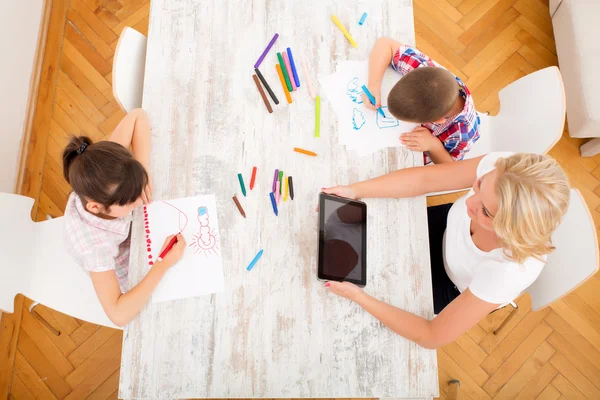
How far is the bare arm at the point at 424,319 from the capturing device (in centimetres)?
108

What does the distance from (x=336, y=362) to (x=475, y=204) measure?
0.57 m

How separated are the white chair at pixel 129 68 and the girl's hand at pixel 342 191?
756 millimetres

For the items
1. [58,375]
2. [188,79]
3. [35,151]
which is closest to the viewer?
[188,79]

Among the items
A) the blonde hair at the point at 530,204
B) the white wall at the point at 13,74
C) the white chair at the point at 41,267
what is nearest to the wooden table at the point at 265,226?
the blonde hair at the point at 530,204

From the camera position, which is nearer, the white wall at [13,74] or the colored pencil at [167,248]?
the colored pencil at [167,248]

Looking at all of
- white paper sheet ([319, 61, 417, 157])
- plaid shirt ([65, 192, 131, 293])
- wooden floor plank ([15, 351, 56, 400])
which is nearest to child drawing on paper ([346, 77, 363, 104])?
white paper sheet ([319, 61, 417, 157])

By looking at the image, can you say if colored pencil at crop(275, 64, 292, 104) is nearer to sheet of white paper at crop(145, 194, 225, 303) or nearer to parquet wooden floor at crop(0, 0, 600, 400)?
sheet of white paper at crop(145, 194, 225, 303)

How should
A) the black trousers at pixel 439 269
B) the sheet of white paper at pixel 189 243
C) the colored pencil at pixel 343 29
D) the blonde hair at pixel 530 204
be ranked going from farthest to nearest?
the black trousers at pixel 439 269 < the colored pencil at pixel 343 29 < the sheet of white paper at pixel 189 243 < the blonde hair at pixel 530 204

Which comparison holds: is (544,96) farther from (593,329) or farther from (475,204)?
(593,329)

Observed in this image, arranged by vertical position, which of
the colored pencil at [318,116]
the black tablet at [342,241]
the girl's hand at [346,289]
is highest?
the colored pencil at [318,116]

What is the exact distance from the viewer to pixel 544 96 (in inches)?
53.1

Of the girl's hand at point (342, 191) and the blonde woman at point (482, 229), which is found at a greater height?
the girl's hand at point (342, 191)

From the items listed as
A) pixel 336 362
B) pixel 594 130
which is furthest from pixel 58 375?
pixel 594 130

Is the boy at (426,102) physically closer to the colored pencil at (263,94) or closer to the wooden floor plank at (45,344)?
the colored pencil at (263,94)
